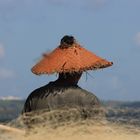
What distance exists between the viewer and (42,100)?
7.25 metres

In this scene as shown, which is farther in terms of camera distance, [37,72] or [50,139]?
[37,72]

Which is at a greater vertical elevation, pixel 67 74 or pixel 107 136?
pixel 67 74

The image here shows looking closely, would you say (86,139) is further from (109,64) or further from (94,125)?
(109,64)

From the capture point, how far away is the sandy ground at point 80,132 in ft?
17.5

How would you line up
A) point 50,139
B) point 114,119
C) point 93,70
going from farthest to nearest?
point 93,70
point 114,119
point 50,139

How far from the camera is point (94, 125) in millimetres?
5570

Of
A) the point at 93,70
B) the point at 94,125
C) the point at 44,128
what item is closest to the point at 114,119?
the point at 94,125

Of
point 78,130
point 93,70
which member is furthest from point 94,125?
point 93,70

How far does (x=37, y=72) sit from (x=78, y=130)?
2.02m

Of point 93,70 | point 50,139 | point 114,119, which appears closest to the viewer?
point 50,139

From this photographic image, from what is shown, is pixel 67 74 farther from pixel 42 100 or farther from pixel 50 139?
pixel 50 139

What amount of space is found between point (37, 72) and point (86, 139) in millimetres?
2162

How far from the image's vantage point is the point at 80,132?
5.40m

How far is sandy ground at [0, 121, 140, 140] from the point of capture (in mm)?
5336
